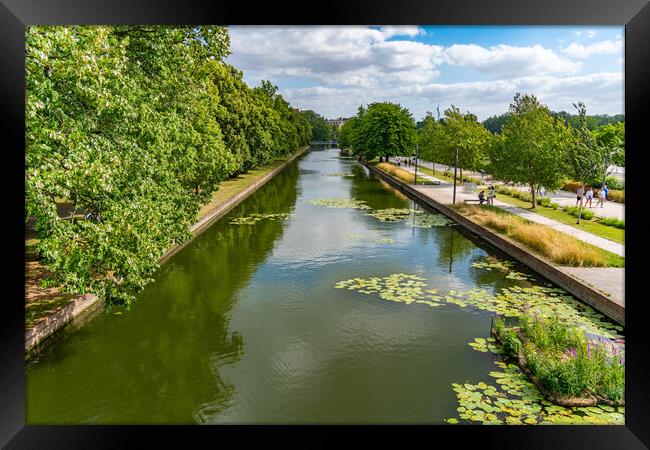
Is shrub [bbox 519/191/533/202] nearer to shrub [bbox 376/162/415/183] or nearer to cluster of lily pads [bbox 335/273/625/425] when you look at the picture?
shrub [bbox 376/162/415/183]

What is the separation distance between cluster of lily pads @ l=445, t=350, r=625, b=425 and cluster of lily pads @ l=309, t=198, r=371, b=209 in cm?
2326

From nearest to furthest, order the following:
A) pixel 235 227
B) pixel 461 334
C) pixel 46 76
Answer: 1. pixel 46 76
2. pixel 461 334
3. pixel 235 227

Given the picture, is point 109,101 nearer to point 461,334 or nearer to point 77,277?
point 77,277

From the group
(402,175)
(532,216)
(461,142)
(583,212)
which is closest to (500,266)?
(532,216)

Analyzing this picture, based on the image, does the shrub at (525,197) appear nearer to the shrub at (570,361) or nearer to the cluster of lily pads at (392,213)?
the cluster of lily pads at (392,213)

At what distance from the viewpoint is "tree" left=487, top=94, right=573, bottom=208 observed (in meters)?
26.6

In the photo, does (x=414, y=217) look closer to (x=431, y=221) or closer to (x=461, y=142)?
(x=431, y=221)

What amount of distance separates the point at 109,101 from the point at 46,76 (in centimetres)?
111

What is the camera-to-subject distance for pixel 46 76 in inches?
364

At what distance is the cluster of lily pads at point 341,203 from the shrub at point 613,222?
13.6 m

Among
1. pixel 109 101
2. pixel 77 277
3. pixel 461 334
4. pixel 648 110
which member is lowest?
pixel 461 334

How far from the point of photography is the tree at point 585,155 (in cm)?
2386

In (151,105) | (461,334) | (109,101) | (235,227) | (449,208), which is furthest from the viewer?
(449,208)
